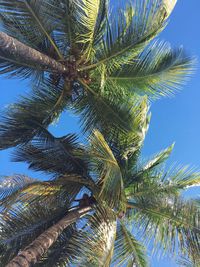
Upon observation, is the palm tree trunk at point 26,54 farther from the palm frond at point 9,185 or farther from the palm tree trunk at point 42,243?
the palm tree trunk at point 42,243

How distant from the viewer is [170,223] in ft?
36.6

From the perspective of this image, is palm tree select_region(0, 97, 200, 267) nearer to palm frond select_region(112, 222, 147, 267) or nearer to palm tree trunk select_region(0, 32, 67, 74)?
palm frond select_region(112, 222, 147, 267)

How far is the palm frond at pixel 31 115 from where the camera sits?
12.7 meters

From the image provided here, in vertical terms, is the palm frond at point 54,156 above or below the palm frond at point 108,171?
above

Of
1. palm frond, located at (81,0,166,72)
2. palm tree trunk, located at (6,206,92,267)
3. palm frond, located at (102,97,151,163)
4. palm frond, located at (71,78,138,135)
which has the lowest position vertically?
palm tree trunk, located at (6,206,92,267)

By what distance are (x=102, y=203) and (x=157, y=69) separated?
12.6 ft

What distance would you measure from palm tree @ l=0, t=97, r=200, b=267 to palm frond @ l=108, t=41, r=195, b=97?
0.66 m

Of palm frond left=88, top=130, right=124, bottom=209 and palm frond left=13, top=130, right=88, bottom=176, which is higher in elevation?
palm frond left=13, top=130, right=88, bottom=176

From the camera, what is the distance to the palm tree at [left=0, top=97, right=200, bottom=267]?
10406 millimetres

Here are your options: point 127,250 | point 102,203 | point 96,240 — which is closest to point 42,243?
point 96,240

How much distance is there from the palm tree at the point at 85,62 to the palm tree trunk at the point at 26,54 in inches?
1.2

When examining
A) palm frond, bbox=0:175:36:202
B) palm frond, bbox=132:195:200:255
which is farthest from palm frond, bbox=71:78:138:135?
palm frond, bbox=0:175:36:202

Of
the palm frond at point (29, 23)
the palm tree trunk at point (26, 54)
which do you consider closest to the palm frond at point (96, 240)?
the palm tree trunk at point (26, 54)

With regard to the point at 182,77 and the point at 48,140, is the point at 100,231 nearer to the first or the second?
the point at 48,140
